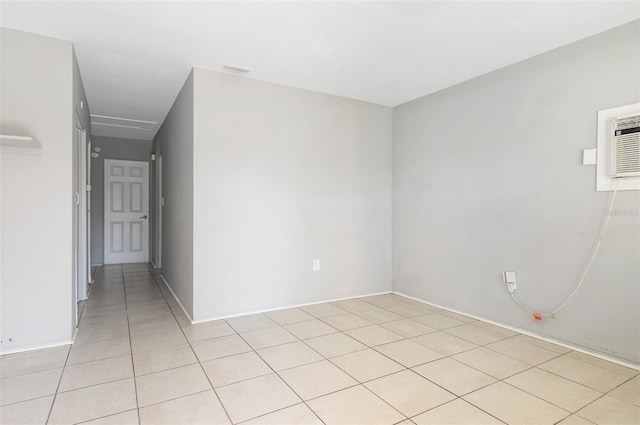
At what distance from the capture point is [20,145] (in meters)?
2.50

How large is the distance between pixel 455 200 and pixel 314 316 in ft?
6.37

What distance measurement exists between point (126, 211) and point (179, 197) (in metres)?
3.37

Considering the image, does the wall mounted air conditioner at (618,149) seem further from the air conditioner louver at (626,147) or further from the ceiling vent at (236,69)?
the ceiling vent at (236,69)

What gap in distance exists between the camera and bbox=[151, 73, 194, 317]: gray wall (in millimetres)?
3354

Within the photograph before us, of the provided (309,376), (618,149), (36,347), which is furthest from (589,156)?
(36,347)

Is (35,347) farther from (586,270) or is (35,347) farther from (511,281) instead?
(586,270)

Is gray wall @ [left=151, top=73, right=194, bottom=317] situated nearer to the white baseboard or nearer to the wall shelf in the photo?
the white baseboard

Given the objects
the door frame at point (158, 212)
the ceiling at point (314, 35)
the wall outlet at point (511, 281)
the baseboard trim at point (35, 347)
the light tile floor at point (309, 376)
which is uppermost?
the ceiling at point (314, 35)

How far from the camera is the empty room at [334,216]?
2.10 metres

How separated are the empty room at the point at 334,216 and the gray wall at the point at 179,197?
7 centimetres

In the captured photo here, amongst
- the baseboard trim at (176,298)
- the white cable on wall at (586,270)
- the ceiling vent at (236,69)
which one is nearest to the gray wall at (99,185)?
the baseboard trim at (176,298)

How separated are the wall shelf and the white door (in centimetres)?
415

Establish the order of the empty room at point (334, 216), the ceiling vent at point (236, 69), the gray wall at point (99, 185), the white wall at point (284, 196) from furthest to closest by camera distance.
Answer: the gray wall at point (99, 185) → the white wall at point (284, 196) → the ceiling vent at point (236, 69) → the empty room at point (334, 216)

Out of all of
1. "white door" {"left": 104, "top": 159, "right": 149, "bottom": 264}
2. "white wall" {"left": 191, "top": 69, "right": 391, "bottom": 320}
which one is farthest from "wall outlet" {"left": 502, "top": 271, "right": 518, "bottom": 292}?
"white door" {"left": 104, "top": 159, "right": 149, "bottom": 264}
